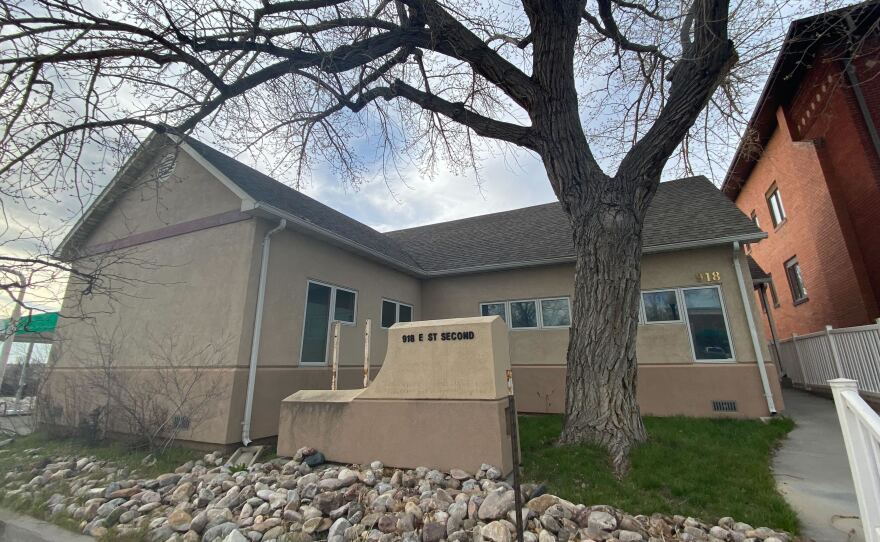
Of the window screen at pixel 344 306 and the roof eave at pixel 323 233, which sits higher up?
the roof eave at pixel 323 233

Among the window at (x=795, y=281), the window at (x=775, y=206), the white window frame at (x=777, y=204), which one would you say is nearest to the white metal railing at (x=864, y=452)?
the window at (x=795, y=281)

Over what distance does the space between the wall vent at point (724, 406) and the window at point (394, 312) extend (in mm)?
7518

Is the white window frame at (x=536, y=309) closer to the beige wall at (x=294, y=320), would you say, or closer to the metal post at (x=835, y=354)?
the beige wall at (x=294, y=320)

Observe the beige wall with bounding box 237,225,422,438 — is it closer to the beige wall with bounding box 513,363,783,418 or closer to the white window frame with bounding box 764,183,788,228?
the beige wall with bounding box 513,363,783,418

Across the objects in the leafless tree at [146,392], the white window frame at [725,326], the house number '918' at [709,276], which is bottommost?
the leafless tree at [146,392]

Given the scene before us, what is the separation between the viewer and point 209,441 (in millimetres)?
6238

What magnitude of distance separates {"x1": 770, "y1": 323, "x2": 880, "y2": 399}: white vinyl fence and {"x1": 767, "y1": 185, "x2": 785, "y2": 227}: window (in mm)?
4777

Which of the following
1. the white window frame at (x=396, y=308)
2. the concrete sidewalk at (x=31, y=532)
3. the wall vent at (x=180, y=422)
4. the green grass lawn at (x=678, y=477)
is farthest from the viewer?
the white window frame at (x=396, y=308)

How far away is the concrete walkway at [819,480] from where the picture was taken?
3449 mm

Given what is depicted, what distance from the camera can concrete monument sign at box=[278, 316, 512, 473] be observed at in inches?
187

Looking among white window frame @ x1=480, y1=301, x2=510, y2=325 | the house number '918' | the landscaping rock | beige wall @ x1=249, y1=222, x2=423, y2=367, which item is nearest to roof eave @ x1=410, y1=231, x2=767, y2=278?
the house number '918'

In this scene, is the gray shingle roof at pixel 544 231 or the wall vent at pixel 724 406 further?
the gray shingle roof at pixel 544 231

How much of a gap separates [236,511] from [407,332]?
2.79 meters

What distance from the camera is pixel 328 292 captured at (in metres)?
8.41
